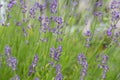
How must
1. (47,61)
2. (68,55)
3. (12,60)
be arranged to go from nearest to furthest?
(12,60), (47,61), (68,55)

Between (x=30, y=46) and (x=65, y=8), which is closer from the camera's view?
(x=30, y=46)

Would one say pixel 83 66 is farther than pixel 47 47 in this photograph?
No

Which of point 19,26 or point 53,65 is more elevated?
point 19,26

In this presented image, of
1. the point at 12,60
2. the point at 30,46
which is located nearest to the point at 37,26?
the point at 30,46

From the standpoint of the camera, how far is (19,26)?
10.1 ft

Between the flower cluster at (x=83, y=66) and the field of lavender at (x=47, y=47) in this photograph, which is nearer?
the flower cluster at (x=83, y=66)

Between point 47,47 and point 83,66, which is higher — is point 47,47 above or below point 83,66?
above

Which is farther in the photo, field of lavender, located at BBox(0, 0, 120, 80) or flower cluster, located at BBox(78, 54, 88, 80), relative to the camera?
field of lavender, located at BBox(0, 0, 120, 80)

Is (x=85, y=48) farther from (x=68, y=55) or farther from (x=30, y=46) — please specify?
(x=30, y=46)

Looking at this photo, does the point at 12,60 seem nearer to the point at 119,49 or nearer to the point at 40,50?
the point at 40,50

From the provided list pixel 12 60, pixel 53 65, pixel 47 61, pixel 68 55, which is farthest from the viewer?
pixel 68 55

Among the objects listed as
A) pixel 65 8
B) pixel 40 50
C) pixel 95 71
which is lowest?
pixel 95 71

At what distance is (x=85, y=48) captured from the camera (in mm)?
3006

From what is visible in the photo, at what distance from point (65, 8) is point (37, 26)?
1.42 feet
